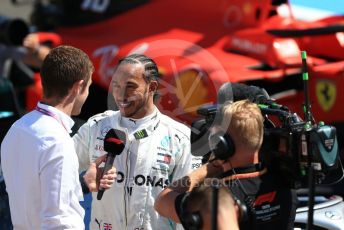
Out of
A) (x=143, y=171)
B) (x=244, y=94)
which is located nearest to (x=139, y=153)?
(x=143, y=171)

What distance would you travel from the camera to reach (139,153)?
11.6 feet

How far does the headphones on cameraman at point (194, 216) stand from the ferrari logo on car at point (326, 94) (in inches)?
145

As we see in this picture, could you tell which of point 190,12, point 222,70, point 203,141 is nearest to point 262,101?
point 203,141

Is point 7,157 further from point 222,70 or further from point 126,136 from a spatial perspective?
point 222,70

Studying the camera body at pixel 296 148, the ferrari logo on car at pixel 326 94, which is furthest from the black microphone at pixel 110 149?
the ferrari logo on car at pixel 326 94

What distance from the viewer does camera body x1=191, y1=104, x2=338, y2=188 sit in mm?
2947

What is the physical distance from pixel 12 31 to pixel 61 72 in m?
4.14

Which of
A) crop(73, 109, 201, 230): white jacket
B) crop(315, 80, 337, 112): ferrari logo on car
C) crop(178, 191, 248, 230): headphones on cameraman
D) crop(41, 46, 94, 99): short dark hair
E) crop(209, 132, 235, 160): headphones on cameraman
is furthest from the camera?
crop(315, 80, 337, 112): ferrari logo on car

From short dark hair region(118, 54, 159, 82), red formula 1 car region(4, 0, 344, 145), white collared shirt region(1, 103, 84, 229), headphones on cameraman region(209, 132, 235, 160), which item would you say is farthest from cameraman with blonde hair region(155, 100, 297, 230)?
red formula 1 car region(4, 0, 344, 145)

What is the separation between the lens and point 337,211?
457 cm

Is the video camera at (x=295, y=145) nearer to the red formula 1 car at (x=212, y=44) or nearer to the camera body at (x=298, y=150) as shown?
the camera body at (x=298, y=150)

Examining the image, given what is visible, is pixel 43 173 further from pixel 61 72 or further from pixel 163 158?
pixel 163 158

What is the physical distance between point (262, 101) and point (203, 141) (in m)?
0.39

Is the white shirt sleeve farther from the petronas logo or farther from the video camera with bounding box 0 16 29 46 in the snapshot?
the video camera with bounding box 0 16 29 46
